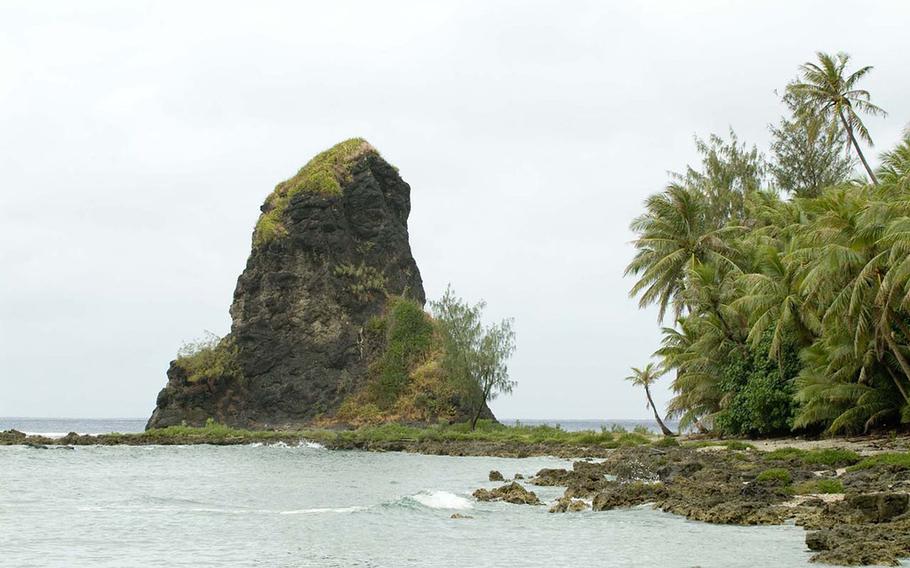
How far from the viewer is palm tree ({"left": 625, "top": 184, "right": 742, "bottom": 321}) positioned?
167 feet

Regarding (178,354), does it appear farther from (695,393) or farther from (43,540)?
(43,540)

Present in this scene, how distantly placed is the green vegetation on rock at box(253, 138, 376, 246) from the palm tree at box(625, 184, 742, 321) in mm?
40974

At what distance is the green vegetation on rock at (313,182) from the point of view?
86375 millimetres

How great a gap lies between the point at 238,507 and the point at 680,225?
32.7 meters

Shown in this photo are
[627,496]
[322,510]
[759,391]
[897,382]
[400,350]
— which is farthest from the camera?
[400,350]

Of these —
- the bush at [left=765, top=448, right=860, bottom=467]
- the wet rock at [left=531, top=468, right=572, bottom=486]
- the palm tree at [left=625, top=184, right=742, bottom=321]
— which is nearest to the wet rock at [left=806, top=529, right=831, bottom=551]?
the bush at [left=765, top=448, right=860, bottom=467]

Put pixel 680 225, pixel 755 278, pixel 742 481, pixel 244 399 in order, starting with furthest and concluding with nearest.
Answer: pixel 244 399 → pixel 680 225 → pixel 755 278 → pixel 742 481

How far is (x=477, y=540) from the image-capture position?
66.2 feet

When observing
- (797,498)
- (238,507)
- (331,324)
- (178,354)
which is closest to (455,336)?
(331,324)

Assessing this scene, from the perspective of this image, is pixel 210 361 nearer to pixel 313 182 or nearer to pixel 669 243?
pixel 313 182

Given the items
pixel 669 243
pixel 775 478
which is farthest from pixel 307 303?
pixel 775 478

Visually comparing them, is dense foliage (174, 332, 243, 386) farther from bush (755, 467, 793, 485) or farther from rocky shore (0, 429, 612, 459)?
bush (755, 467, 793, 485)

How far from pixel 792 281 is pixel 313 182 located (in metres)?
56.5

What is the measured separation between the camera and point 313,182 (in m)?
87.3
